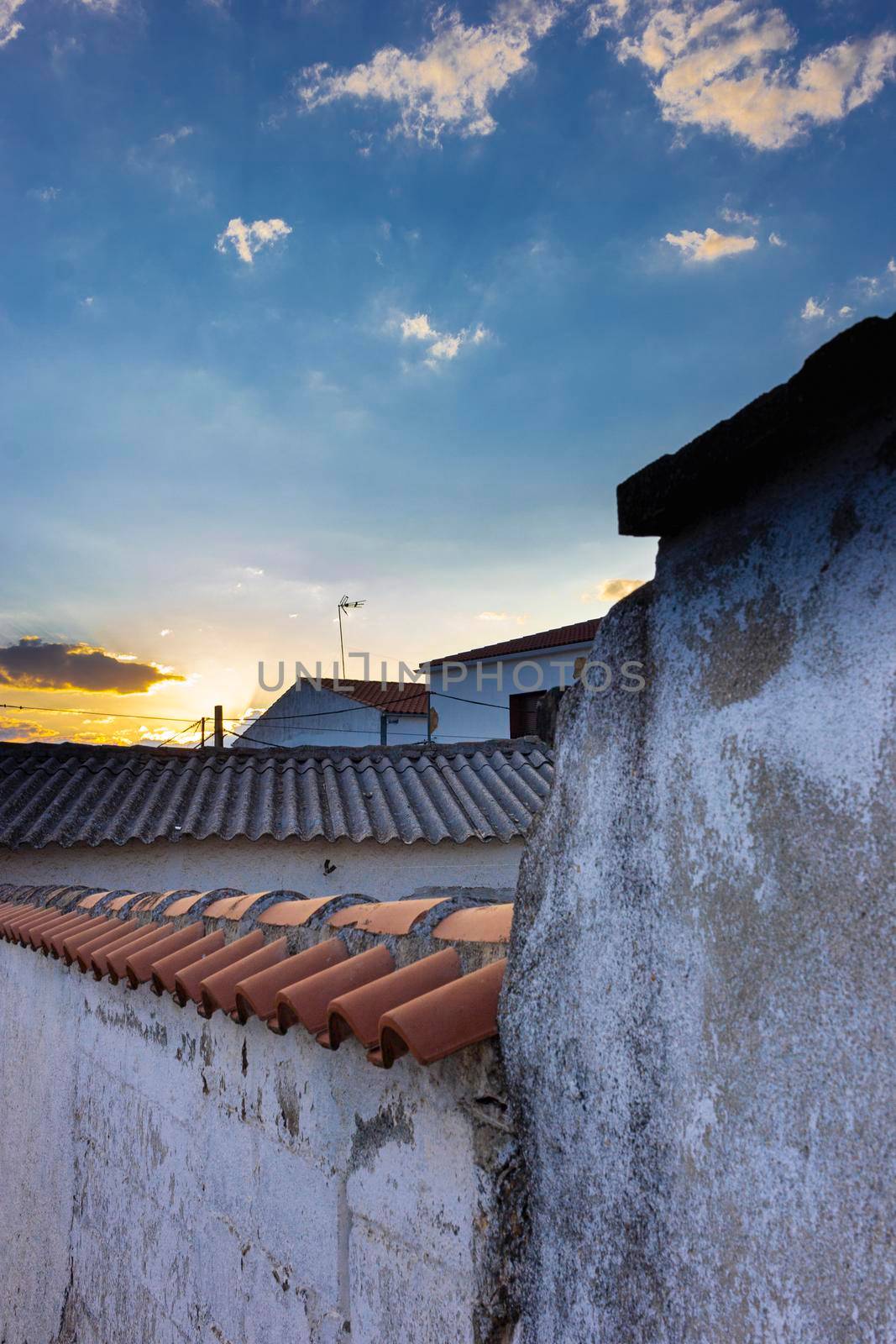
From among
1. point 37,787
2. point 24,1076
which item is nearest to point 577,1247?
point 24,1076

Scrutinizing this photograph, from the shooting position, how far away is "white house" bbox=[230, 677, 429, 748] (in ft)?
71.1

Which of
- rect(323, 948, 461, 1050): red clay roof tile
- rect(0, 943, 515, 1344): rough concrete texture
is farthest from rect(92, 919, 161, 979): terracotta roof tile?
rect(323, 948, 461, 1050): red clay roof tile

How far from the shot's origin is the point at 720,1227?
103cm

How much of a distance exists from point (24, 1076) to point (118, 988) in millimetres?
1742

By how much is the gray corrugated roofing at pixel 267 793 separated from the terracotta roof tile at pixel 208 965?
17.5ft

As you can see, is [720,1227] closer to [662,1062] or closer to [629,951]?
[662,1062]

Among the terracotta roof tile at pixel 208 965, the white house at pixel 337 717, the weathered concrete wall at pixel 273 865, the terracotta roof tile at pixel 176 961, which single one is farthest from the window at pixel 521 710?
the terracotta roof tile at pixel 208 965

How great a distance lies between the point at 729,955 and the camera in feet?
3.44

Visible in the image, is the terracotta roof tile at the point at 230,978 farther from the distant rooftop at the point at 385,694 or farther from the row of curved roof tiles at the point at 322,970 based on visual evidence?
the distant rooftop at the point at 385,694

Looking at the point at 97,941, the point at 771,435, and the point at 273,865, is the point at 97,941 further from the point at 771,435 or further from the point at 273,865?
the point at 273,865

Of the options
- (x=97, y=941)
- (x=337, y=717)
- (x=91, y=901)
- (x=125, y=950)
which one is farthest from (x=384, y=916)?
(x=337, y=717)

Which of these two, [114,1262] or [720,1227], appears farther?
[114,1262]

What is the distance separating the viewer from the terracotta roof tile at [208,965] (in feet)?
8.05


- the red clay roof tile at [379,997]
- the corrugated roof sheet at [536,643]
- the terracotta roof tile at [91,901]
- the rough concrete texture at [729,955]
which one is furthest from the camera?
the corrugated roof sheet at [536,643]
